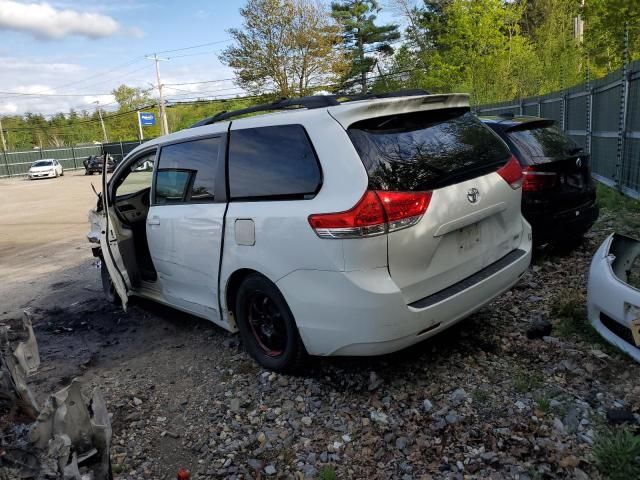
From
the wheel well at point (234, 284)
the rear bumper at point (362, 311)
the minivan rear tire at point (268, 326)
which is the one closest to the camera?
the rear bumper at point (362, 311)

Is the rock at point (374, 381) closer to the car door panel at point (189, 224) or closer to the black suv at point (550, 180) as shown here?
the car door panel at point (189, 224)

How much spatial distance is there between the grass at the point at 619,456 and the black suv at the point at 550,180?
2666mm

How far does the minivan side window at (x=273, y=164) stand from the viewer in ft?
9.89

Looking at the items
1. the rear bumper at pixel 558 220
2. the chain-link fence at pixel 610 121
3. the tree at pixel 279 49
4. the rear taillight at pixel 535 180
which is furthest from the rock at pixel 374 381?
the tree at pixel 279 49

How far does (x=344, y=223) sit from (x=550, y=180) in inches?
117

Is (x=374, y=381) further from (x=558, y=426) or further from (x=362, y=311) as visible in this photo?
(x=558, y=426)

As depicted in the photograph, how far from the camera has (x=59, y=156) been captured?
49.1 m

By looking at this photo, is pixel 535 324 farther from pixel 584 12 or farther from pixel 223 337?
pixel 584 12

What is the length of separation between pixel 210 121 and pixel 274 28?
3431cm

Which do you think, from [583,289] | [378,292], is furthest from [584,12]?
[378,292]

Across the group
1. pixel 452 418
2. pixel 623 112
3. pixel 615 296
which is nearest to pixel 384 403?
pixel 452 418

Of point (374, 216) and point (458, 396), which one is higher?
point (374, 216)

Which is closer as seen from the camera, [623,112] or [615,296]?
[615,296]

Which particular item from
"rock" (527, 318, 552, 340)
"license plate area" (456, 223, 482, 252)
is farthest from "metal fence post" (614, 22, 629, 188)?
"license plate area" (456, 223, 482, 252)
